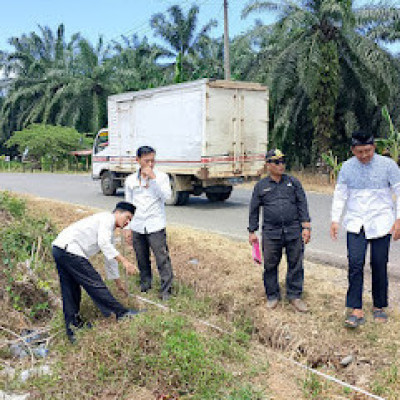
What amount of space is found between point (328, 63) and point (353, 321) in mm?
15127

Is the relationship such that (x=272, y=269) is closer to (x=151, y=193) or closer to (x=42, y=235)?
(x=151, y=193)

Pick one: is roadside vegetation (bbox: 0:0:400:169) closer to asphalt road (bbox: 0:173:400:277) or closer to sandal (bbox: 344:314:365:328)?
asphalt road (bbox: 0:173:400:277)

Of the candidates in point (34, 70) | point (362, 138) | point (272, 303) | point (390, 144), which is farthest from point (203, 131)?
point (34, 70)

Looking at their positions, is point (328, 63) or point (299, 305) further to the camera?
point (328, 63)

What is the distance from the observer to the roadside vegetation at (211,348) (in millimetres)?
3525

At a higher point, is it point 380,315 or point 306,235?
point 306,235

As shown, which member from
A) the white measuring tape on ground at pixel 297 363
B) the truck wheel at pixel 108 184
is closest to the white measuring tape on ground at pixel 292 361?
the white measuring tape on ground at pixel 297 363

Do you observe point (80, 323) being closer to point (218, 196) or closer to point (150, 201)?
point (150, 201)

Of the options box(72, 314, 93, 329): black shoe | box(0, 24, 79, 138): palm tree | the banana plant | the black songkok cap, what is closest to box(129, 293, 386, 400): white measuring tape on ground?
box(72, 314, 93, 329): black shoe

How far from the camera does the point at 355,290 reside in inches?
180

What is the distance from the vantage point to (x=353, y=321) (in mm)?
4398

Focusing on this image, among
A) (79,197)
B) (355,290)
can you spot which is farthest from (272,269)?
(79,197)

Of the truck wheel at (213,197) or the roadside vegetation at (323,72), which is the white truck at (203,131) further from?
the roadside vegetation at (323,72)

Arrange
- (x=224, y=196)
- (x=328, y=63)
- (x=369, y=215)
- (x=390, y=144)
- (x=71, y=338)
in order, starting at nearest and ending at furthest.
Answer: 1. (x=71, y=338)
2. (x=369, y=215)
3. (x=224, y=196)
4. (x=390, y=144)
5. (x=328, y=63)
